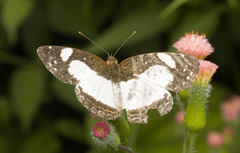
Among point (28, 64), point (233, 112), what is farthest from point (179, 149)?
point (28, 64)

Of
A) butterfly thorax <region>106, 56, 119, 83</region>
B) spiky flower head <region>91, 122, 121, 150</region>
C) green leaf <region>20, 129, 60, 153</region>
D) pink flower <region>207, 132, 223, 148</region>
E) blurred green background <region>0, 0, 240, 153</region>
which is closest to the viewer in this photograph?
spiky flower head <region>91, 122, 121, 150</region>

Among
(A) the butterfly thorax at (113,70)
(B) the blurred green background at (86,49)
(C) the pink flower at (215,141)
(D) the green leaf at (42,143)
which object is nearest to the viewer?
(A) the butterfly thorax at (113,70)

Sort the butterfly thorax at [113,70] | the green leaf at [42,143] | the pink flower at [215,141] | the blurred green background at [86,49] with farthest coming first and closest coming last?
1. the green leaf at [42,143]
2. the blurred green background at [86,49]
3. the pink flower at [215,141]
4. the butterfly thorax at [113,70]

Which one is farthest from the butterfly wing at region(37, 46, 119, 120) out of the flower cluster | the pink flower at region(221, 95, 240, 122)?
the pink flower at region(221, 95, 240, 122)

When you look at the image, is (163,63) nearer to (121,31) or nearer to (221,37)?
(121,31)

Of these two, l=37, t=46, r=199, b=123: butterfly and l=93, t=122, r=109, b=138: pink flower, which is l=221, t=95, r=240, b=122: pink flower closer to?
l=37, t=46, r=199, b=123: butterfly

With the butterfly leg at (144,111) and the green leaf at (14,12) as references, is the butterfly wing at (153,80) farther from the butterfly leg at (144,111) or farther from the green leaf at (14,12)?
the green leaf at (14,12)

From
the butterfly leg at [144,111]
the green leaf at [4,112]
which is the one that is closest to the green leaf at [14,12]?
the green leaf at [4,112]
